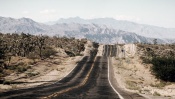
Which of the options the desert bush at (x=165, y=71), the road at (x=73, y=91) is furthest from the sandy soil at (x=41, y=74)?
the desert bush at (x=165, y=71)

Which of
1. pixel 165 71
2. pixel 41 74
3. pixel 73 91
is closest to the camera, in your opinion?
pixel 73 91

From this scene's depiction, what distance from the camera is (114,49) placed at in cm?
12162

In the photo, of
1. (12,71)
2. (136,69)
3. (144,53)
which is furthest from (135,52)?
(12,71)

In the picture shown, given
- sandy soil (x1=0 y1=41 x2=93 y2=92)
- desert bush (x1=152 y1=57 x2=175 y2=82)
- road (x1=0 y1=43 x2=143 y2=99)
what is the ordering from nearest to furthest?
road (x1=0 y1=43 x2=143 y2=99) → sandy soil (x1=0 y1=41 x2=93 y2=92) → desert bush (x1=152 y1=57 x2=175 y2=82)

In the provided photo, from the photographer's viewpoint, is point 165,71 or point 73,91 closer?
point 73,91

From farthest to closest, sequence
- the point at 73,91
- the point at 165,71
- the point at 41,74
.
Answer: the point at 165,71, the point at 41,74, the point at 73,91

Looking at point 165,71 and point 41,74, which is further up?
point 165,71

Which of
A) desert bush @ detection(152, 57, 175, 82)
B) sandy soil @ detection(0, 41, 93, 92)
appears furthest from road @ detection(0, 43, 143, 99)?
desert bush @ detection(152, 57, 175, 82)

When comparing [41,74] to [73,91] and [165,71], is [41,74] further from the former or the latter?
[73,91]

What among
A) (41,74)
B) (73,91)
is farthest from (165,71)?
(73,91)

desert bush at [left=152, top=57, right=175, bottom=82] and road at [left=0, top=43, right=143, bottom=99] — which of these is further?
desert bush at [left=152, top=57, right=175, bottom=82]

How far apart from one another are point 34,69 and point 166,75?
27.0m

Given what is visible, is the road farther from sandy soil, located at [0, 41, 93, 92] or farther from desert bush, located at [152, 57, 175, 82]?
desert bush, located at [152, 57, 175, 82]

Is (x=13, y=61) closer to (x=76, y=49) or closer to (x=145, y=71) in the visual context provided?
(x=145, y=71)
